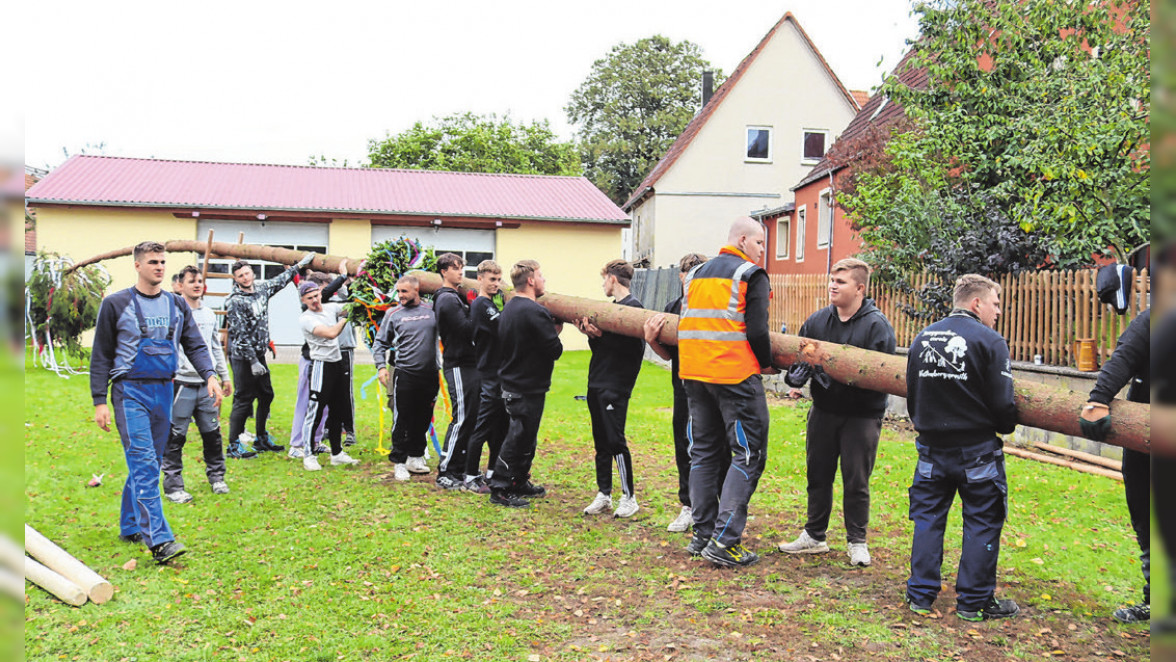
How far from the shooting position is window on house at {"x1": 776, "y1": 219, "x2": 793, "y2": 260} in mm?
29562

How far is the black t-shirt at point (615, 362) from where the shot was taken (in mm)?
7129

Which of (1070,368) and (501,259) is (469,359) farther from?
(501,259)

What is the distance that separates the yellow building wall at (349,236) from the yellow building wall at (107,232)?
371cm

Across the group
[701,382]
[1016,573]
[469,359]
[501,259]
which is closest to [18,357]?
[701,382]

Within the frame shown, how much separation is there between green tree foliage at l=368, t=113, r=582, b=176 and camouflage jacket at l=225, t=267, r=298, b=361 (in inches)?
1528

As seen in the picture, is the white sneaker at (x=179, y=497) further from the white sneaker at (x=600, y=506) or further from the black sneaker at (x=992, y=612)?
the black sneaker at (x=992, y=612)

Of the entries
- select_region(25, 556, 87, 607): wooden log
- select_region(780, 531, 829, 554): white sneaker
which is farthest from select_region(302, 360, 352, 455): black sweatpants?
select_region(780, 531, 829, 554): white sneaker

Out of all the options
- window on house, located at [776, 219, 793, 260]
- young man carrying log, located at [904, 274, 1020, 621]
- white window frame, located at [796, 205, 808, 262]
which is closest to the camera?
young man carrying log, located at [904, 274, 1020, 621]

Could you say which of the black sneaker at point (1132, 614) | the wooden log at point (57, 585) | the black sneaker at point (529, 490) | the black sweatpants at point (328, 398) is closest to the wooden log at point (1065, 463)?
the black sneaker at point (1132, 614)

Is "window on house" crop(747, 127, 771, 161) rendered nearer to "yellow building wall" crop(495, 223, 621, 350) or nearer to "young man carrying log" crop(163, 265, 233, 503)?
"yellow building wall" crop(495, 223, 621, 350)

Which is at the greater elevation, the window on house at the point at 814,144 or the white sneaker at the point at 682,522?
the window on house at the point at 814,144

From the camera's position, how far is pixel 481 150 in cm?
4859

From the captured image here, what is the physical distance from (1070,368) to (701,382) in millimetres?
6358

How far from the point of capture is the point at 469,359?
8.39m
